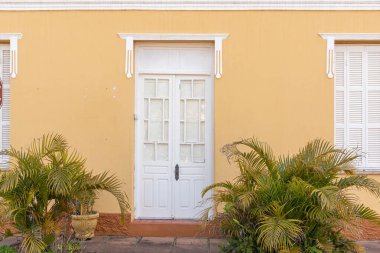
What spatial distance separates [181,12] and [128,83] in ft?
4.74

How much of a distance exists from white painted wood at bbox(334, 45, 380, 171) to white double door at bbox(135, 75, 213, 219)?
7.08 feet

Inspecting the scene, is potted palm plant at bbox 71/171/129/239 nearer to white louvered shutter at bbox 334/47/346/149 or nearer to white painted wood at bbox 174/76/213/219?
white painted wood at bbox 174/76/213/219

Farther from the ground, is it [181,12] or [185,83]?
[181,12]

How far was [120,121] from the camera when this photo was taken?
811cm

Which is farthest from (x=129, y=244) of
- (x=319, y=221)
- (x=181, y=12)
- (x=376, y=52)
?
(x=376, y=52)

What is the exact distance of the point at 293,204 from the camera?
5867 mm

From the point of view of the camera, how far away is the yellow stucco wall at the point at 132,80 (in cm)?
805

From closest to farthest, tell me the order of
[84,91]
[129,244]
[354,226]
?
1. [354,226]
2. [129,244]
3. [84,91]

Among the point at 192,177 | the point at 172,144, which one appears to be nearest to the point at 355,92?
the point at 192,177

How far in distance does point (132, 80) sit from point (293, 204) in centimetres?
355

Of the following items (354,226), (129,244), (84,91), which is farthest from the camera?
(84,91)

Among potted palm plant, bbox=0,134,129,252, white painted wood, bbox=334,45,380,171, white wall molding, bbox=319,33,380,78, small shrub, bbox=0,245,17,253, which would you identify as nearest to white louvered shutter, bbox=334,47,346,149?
white painted wood, bbox=334,45,380,171

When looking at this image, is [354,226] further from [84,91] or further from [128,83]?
[84,91]

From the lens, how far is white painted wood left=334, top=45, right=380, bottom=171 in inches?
324
